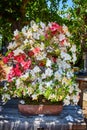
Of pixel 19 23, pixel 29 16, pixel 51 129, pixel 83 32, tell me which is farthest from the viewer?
pixel 83 32

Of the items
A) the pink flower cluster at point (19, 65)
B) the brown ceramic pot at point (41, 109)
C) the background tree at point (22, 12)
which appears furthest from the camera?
the background tree at point (22, 12)

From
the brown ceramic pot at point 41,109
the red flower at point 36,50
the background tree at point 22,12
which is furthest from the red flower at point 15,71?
the background tree at point 22,12

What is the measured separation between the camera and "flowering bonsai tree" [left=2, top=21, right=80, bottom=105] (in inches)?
164

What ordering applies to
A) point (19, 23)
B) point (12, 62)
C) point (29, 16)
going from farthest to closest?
point (29, 16), point (19, 23), point (12, 62)

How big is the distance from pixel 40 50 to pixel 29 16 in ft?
49.9

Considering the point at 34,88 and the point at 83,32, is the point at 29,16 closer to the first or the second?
the point at 83,32

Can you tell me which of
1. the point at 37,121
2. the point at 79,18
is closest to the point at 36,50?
the point at 37,121

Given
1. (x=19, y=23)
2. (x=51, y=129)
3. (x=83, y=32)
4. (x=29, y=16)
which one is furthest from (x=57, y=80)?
(x=83, y=32)

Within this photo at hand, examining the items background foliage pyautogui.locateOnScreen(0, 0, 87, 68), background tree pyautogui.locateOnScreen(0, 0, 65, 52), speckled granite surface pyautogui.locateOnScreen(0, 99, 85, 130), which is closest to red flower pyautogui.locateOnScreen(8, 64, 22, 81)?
speckled granite surface pyautogui.locateOnScreen(0, 99, 85, 130)

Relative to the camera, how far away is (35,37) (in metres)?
4.36

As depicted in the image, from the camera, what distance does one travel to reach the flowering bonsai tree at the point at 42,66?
4.18m

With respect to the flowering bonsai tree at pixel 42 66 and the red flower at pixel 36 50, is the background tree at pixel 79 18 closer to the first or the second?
the flowering bonsai tree at pixel 42 66

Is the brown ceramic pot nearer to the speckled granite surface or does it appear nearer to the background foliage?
the speckled granite surface

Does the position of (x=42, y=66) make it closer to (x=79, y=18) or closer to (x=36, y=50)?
(x=36, y=50)
